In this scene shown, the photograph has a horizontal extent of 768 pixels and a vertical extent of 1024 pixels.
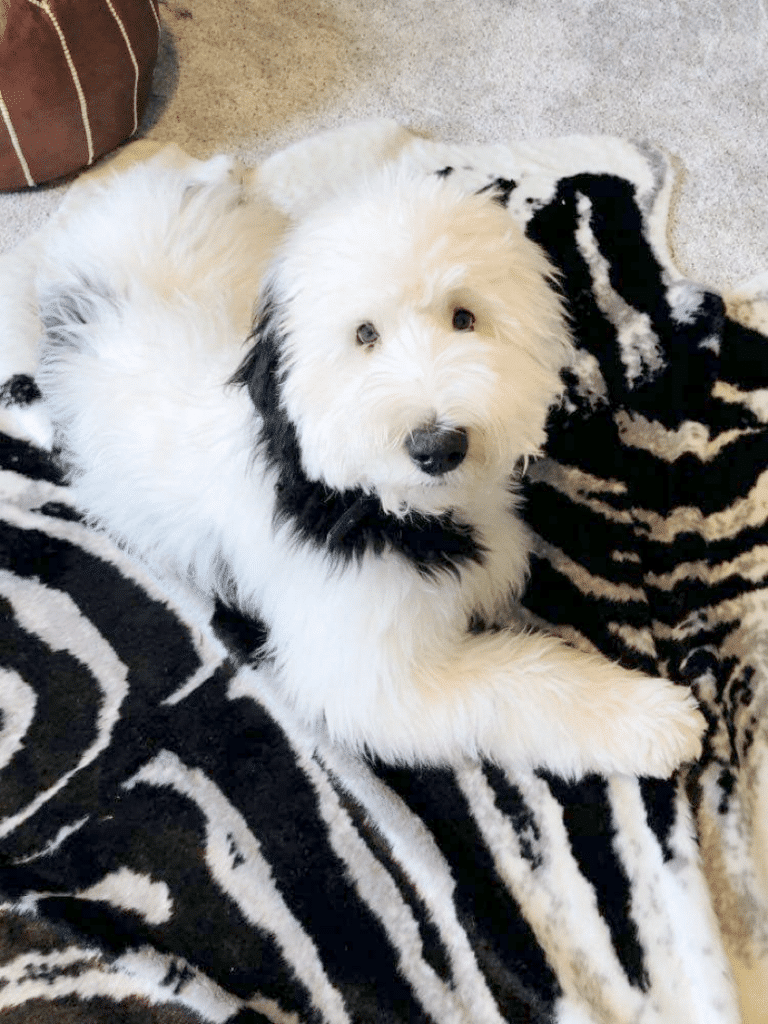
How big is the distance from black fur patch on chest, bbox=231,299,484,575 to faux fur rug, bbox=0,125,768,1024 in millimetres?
410

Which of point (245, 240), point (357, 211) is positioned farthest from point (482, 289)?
point (245, 240)

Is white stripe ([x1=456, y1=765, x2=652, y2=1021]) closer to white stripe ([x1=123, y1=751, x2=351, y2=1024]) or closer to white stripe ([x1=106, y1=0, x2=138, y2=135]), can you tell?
white stripe ([x1=123, y1=751, x2=351, y2=1024])

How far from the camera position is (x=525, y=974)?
127cm

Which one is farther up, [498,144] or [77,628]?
[498,144]

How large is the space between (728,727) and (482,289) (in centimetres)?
81

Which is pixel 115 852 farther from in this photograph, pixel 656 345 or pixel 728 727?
pixel 656 345

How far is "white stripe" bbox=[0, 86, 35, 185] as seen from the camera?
1.91 m

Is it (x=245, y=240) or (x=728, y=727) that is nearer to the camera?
(x=728, y=727)

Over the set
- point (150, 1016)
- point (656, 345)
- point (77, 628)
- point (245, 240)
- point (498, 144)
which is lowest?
point (150, 1016)

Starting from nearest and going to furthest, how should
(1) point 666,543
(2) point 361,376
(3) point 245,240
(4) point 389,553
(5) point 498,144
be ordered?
(2) point 361,376 → (4) point 389,553 → (1) point 666,543 → (3) point 245,240 → (5) point 498,144

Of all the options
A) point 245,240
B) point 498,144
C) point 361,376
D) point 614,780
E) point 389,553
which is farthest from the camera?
point 498,144

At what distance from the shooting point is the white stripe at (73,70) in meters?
1.88

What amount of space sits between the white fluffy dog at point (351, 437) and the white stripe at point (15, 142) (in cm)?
35

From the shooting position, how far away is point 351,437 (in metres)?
1.05
